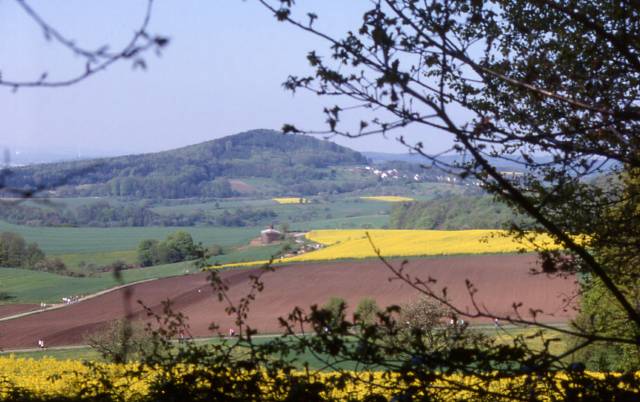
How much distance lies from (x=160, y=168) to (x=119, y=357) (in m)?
38.1

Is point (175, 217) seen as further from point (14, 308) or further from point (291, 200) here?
point (291, 200)

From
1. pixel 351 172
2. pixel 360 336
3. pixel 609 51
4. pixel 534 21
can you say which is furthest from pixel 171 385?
pixel 351 172

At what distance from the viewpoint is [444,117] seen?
280 centimetres

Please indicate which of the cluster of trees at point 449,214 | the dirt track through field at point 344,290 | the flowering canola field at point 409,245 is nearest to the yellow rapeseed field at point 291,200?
the cluster of trees at point 449,214

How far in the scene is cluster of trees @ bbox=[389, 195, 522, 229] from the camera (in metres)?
41.0

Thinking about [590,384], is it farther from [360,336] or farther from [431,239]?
[431,239]

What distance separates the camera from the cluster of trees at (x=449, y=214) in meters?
41.0

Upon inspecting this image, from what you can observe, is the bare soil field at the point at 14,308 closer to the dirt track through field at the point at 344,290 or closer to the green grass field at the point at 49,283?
the green grass field at the point at 49,283

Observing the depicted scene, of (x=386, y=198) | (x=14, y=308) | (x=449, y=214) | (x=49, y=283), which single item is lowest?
(x=14, y=308)

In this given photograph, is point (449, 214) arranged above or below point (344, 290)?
above

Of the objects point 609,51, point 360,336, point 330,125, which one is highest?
point 609,51

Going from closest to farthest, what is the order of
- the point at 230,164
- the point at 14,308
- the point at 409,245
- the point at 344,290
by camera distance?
1. the point at 344,290
2. the point at 14,308
3. the point at 409,245
4. the point at 230,164

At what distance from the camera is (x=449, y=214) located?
152ft

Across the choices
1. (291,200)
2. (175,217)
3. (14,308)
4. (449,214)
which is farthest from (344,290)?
(291,200)
